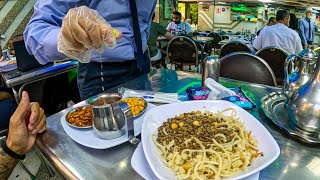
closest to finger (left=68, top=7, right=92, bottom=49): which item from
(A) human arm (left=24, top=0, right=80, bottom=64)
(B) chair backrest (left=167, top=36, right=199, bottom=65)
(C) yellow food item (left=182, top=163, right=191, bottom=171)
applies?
(A) human arm (left=24, top=0, right=80, bottom=64)

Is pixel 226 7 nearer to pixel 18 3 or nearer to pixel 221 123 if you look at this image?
pixel 18 3

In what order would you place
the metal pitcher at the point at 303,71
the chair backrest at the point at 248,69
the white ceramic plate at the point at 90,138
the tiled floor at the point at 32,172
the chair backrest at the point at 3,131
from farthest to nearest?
the tiled floor at the point at 32,172 < the chair backrest at the point at 3,131 < the chair backrest at the point at 248,69 < the metal pitcher at the point at 303,71 < the white ceramic plate at the point at 90,138

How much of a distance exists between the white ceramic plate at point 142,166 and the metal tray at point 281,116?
278 mm

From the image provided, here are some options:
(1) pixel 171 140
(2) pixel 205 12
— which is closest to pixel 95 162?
(1) pixel 171 140

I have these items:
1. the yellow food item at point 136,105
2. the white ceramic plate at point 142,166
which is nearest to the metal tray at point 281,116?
the white ceramic plate at point 142,166

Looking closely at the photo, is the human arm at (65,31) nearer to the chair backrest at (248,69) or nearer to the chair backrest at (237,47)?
the chair backrest at (248,69)

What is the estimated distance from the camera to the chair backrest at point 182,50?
4.36 meters

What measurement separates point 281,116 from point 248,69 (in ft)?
2.45

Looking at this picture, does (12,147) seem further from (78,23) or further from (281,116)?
(281,116)

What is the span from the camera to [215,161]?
68cm

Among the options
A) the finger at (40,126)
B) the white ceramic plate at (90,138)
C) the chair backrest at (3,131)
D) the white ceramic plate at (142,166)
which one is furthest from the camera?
the chair backrest at (3,131)

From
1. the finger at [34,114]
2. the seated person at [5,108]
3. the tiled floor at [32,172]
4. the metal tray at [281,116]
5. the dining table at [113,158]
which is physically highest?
the finger at [34,114]

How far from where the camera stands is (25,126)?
836 mm

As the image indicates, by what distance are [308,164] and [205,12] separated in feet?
47.3
